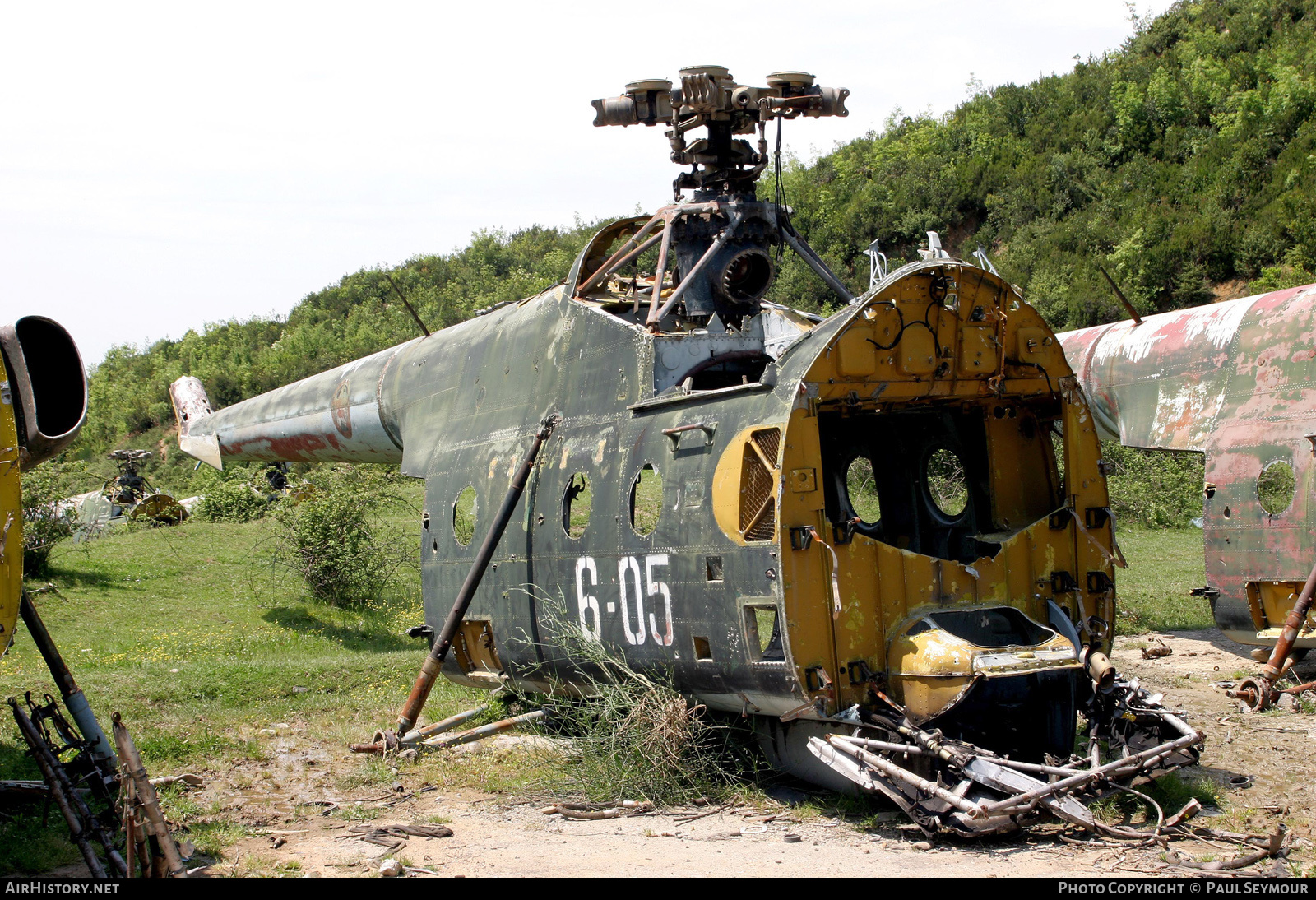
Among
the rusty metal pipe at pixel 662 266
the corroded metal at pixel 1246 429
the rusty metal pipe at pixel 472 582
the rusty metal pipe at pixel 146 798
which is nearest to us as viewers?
the rusty metal pipe at pixel 146 798

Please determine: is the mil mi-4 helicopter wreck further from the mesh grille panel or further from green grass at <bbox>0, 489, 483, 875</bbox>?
green grass at <bbox>0, 489, 483, 875</bbox>

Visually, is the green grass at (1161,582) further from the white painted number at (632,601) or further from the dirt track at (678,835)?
the white painted number at (632,601)

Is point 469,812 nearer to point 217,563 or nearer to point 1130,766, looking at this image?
point 1130,766

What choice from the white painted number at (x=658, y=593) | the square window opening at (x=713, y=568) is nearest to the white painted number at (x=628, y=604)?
the white painted number at (x=658, y=593)

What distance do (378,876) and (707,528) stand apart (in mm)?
3081

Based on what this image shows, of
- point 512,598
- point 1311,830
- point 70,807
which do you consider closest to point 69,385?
point 70,807

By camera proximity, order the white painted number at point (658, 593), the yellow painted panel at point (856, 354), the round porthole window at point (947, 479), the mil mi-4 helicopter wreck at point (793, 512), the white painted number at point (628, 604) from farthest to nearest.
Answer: the round porthole window at point (947, 479) → the white painted number at point (628, 604) → the white painted number at point (658, 593) → the yellow painted panel at point (856, 354) → the mil mi-4 helicopter wreck at point (793, 512)

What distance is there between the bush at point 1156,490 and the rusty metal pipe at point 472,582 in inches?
742

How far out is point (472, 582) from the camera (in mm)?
9898

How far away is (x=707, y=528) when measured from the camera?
7828mm

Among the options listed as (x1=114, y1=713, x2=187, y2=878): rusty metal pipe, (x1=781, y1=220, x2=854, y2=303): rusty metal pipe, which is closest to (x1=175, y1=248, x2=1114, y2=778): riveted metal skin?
(x1=781, y1=220, x2=854, y2=303): rusty metal pipe

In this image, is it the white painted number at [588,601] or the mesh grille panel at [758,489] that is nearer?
the mesh grille panel at [758,489]

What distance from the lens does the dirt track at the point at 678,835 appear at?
6383 mm

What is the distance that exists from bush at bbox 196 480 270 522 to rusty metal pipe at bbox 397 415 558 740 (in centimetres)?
1809
